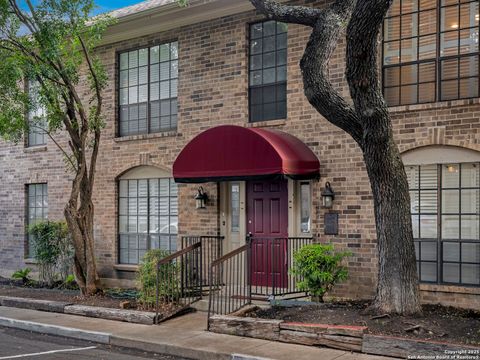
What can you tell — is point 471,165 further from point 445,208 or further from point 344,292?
point 344,292

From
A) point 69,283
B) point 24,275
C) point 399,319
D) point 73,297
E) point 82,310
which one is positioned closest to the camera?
point 399,319

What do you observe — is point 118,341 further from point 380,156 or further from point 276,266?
point 380,156

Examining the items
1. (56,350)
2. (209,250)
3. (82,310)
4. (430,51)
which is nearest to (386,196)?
(430,51)

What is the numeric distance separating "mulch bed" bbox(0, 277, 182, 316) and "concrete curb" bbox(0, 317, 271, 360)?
1.30 meters

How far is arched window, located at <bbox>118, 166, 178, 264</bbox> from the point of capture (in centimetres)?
1345

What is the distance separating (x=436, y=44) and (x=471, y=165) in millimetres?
2152

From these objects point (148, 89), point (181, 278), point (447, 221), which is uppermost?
point (148, 89)

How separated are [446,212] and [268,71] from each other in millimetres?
4480

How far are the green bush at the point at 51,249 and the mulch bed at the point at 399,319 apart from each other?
20.5ft

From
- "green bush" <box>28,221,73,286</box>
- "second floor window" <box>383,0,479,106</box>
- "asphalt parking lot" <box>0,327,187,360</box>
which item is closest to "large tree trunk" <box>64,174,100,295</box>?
"green bush" <box>28,221,73,286</box>

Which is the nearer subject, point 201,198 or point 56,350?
point 56,350

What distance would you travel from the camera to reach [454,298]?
31.6 ft

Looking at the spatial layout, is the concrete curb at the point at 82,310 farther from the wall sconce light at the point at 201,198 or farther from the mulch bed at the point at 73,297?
the wall sconce light at the point at 201,198

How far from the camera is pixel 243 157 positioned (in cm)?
1067
